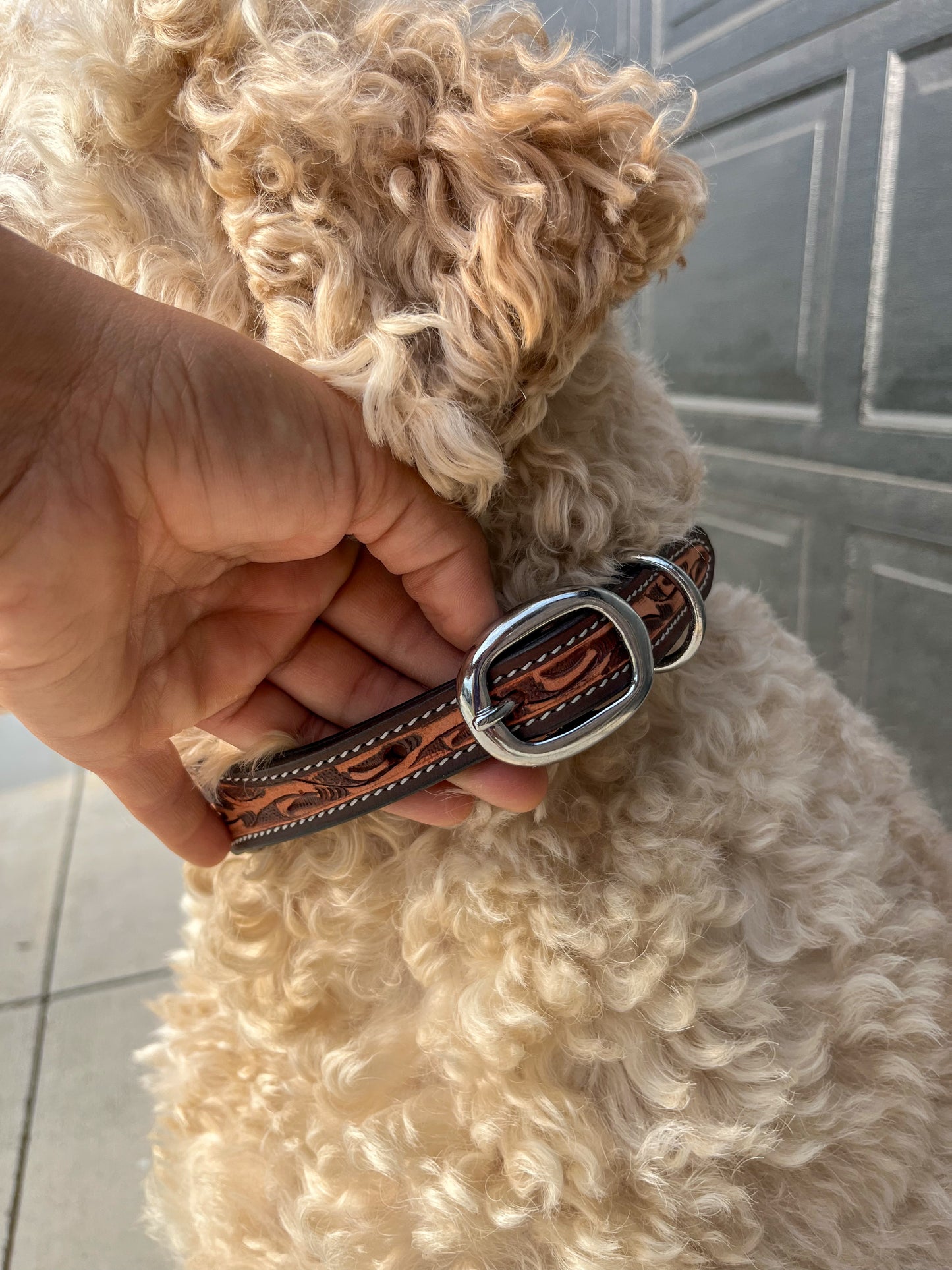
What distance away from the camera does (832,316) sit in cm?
115

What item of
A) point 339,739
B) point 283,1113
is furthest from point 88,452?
point 283,1113

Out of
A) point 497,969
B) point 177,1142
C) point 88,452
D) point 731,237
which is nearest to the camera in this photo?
point 88,452

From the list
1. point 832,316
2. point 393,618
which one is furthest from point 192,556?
point 832,316

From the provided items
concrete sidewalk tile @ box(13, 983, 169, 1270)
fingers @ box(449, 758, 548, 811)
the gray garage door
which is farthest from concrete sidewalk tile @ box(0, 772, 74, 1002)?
the gray garage door

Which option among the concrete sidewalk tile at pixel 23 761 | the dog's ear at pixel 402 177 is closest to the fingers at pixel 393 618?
the dog's ear at pixel 402 177

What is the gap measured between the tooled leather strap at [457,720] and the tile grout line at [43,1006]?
0.76 metres

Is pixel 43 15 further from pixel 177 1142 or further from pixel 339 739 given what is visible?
pixel 177 1142

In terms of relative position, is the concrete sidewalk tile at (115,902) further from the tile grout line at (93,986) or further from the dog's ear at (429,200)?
the dog's ear at (429,200)

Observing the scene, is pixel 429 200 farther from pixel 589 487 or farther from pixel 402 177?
pixel 589 487

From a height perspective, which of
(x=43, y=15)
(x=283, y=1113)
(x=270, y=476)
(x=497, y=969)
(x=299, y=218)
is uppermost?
(x=43, y=15)

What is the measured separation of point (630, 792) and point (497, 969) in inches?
5.8

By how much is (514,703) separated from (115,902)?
1215 mm

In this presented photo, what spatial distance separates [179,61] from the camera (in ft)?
1.57

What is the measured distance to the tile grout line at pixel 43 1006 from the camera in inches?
37.5
